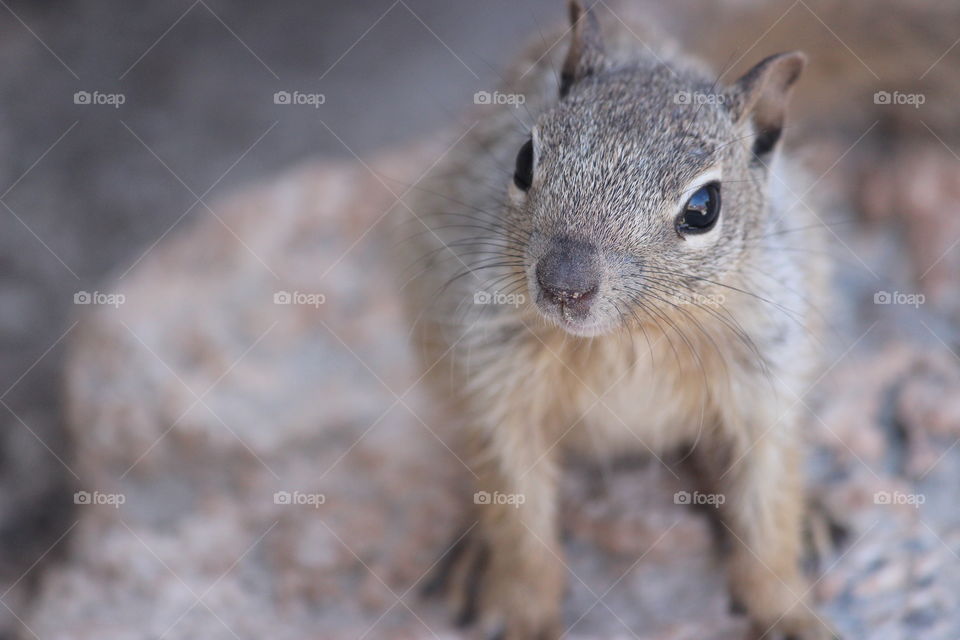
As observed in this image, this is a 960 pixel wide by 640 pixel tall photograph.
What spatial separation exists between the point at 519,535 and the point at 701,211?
1.38 m

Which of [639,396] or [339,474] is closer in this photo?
[639,396]

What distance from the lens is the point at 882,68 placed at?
4.61 metres

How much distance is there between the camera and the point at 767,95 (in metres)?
2.92

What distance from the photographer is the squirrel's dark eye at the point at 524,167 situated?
280cm

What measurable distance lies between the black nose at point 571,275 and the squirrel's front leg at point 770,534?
1095 millimetres

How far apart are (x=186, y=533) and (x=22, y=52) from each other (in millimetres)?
4086

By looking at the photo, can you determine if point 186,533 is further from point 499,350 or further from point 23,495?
point 499,350

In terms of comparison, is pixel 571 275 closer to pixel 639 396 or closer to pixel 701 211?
pixel 701 211

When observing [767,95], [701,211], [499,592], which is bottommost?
[499,592]

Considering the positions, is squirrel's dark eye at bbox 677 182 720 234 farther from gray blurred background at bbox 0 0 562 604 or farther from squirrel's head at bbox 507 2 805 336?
gray blurred background at bbox 0 0 562 604

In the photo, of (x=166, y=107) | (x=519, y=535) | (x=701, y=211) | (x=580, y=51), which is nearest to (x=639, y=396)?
(x=519, y=535)

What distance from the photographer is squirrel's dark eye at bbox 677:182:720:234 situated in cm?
264

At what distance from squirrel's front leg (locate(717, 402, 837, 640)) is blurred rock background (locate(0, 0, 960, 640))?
0.11 meters

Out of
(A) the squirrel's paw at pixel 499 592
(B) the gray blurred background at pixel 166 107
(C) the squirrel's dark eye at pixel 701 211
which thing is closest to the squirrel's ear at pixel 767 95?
(C) the squirrel's dark eye at pixel 701 211
